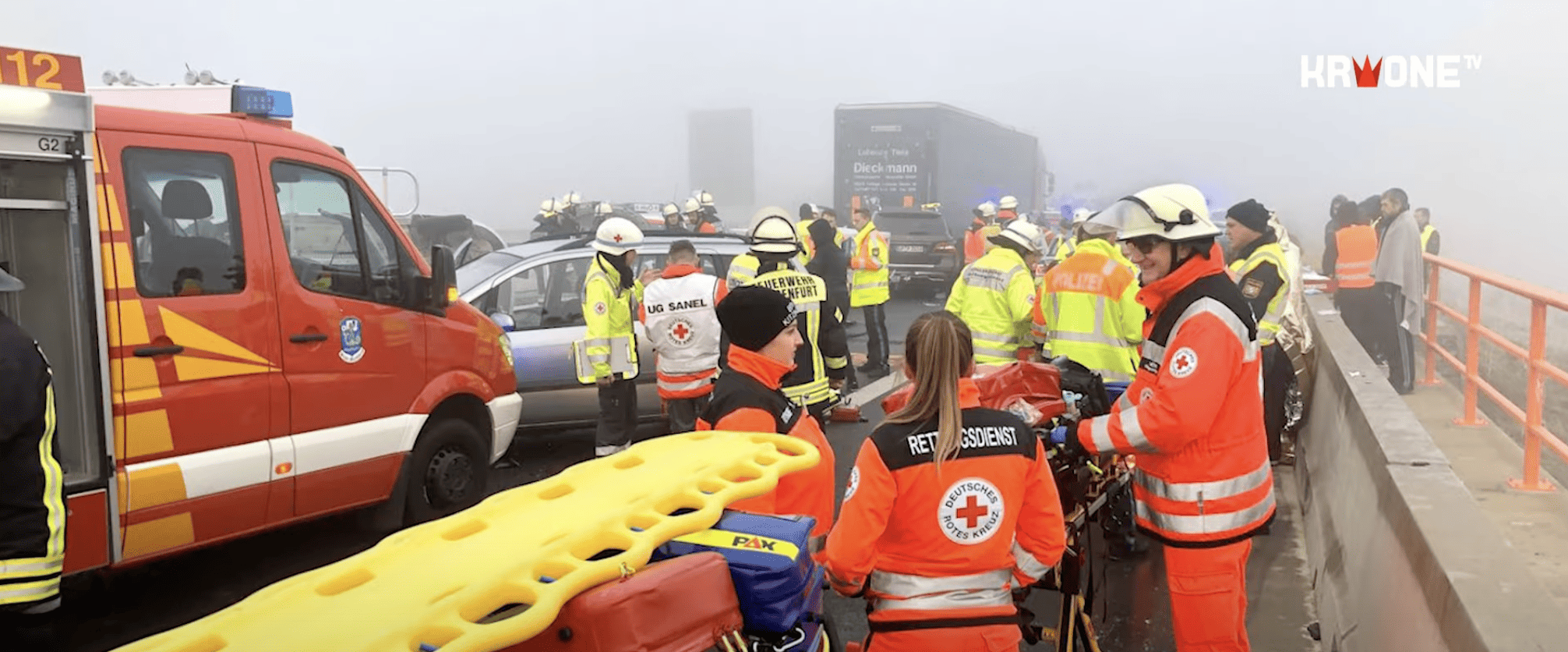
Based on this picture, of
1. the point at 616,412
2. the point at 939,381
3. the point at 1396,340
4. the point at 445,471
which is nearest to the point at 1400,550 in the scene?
the point at 939,381

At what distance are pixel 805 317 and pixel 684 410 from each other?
1.24 meters

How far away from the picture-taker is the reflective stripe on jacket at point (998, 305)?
22.4ft

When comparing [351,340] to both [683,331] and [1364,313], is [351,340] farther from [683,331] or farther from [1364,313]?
[1364,313]

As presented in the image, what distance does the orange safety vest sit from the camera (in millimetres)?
10727

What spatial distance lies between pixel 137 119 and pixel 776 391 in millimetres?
3103

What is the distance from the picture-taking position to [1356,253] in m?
10.8

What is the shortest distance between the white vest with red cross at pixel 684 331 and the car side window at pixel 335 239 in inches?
58.9

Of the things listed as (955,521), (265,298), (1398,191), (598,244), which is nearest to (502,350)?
(598,244)

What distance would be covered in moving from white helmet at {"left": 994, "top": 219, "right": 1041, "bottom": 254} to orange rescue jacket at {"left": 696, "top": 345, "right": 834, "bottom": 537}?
3.79 m

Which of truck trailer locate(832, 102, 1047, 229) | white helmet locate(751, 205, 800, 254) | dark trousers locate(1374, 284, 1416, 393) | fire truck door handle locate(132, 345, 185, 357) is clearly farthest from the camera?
truck trailer locate(832, 102, 1047, 229)

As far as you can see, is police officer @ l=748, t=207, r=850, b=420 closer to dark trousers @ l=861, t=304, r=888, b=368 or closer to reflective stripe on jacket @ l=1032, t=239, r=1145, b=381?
reflective stripe on jacket @ l=1032, t=239, r=1145, b=381

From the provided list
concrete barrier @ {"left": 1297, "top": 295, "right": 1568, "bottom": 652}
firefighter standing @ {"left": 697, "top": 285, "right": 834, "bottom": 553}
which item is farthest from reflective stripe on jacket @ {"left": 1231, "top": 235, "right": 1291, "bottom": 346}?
firefighter standing @ {"left": 697, "top": 285, "right": 834, "bottom": 553}

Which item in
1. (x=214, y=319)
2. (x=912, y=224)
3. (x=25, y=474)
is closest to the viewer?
(x=25, y=474)

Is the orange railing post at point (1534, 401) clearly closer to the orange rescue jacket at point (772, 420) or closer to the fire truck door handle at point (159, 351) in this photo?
the orange rescue jacket at point (772, 420)
